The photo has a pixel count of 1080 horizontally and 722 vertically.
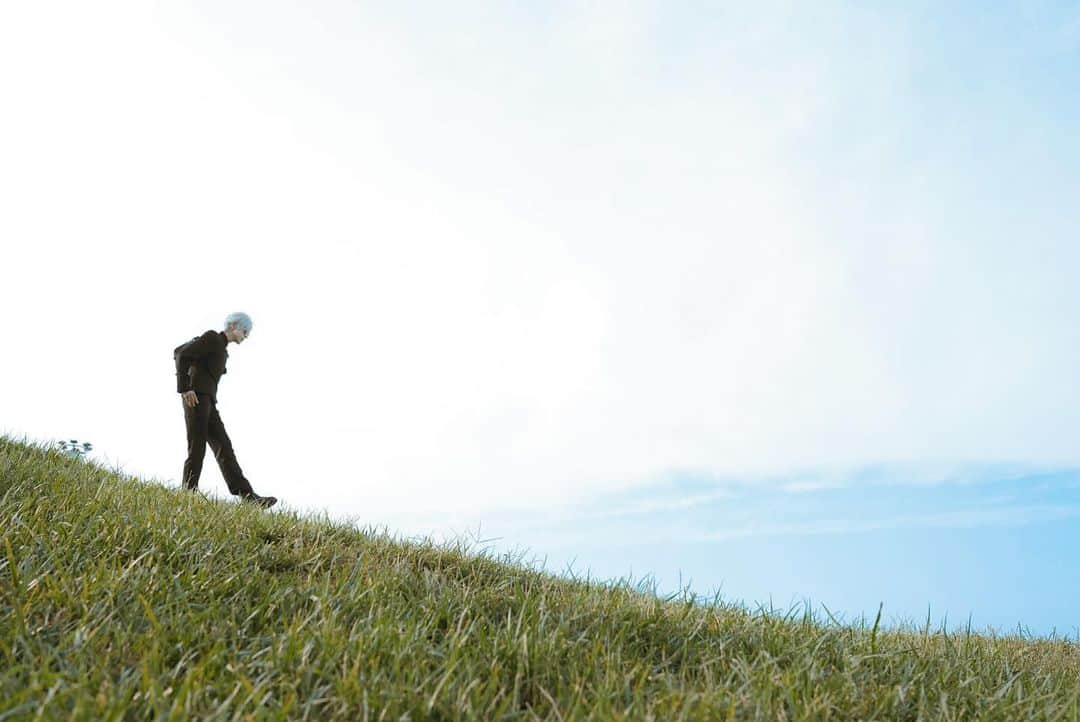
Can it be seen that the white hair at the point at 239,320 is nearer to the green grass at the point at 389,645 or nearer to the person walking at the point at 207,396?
the person walking at the point at 207,396

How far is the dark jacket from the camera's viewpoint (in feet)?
31.6

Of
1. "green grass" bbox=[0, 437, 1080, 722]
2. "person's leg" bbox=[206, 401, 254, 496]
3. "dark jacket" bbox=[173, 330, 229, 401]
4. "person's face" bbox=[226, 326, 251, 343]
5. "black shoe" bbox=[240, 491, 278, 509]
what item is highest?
"person's face" bbox=[226, 326, 251, 343]

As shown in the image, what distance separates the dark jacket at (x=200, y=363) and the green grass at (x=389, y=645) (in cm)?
465

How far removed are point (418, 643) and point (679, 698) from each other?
962mm

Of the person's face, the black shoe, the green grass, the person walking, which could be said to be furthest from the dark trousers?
the green grass

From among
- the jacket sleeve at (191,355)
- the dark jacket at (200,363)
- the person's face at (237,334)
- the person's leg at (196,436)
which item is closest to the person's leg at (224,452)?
the person's leg at (196,436)

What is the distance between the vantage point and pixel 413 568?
4.62 metres

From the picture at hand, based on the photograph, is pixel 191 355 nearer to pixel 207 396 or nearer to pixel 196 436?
pixel 207 396

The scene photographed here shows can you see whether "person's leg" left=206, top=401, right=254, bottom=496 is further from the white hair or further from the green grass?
the green grass

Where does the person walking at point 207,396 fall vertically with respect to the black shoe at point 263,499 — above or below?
above

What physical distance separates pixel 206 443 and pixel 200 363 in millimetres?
911

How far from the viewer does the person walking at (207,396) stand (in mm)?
9594

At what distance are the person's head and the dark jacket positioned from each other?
0.13m

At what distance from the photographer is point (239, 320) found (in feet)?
32.3
